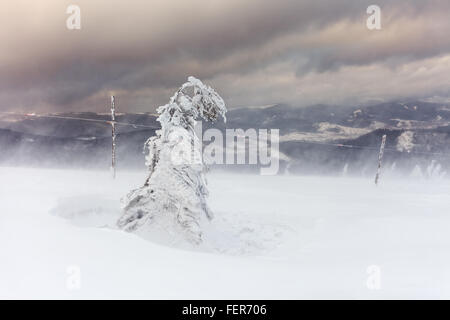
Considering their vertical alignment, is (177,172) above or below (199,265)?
above

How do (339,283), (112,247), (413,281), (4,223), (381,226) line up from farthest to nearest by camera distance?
(381,226) → (4,223) → (112,247) → (413,281) → (339,283)

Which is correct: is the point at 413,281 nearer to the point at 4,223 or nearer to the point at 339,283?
the point at 339,283

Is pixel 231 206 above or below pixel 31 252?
below

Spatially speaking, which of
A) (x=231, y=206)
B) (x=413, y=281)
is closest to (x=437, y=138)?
(x=231, y=206)

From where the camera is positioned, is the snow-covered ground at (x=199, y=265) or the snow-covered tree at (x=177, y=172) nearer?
the snow-covered ground at (x=199, y=265)

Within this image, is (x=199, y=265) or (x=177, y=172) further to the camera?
(x=177, y=172)

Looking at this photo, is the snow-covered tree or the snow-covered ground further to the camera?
the snow-covered tree

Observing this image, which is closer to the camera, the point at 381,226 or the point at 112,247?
the point at 112,247

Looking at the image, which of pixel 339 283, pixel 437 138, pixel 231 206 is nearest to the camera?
pixel 339 283
